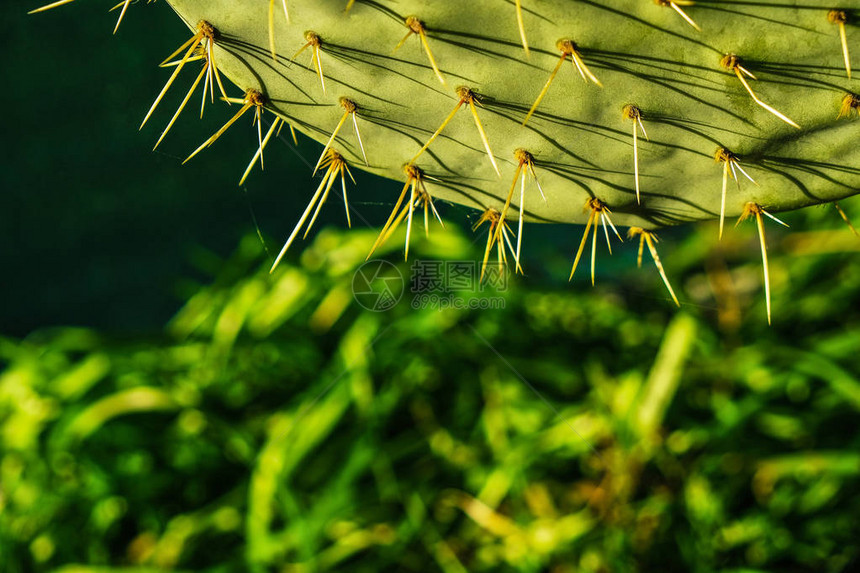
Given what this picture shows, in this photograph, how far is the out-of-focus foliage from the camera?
4.09ft

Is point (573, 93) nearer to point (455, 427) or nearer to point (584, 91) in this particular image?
point (584, 91)

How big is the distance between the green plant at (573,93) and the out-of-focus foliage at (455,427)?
2.67ft

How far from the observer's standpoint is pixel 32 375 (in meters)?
1.51

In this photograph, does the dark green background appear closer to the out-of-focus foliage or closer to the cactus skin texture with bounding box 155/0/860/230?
the out-of-focus foliage

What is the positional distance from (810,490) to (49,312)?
172cm

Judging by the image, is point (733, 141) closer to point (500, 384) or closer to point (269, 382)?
point (500, 384)

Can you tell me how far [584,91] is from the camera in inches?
19.8

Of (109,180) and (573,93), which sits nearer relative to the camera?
(573,93)

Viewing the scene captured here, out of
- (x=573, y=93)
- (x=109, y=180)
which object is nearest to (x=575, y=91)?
(x=573, y=93)

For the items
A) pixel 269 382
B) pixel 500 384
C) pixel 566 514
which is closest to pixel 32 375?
pixel 269 382

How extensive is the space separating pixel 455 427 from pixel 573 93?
1.06 metres

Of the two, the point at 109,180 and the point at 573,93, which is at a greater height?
the point at 573,93

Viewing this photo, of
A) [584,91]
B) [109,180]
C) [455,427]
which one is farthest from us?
[455,427]

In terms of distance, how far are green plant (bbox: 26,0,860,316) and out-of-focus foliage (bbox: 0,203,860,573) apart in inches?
32.1
